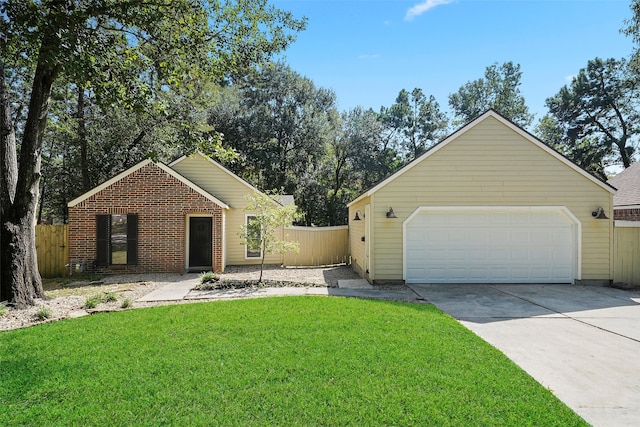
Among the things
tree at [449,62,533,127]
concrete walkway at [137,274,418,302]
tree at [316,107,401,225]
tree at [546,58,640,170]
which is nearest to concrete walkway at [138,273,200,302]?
concrete walkway at [137,274,418,302]

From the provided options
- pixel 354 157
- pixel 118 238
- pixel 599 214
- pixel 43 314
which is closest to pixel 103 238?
pixel 118 238

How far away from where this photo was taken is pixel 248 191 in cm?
1552

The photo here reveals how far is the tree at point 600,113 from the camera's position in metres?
25.3

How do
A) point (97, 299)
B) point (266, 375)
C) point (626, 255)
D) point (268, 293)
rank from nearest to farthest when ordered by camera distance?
point (266, 375)
point (97, 299)
point (268, 293)
point (626, 255)

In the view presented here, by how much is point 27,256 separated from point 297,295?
636cm

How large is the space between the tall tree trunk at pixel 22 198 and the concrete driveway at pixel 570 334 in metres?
9.39

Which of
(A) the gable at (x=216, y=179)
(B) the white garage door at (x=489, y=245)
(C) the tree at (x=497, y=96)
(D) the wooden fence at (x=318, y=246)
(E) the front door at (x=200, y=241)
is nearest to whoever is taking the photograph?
(B) the white garage door at (x=489, y=245)

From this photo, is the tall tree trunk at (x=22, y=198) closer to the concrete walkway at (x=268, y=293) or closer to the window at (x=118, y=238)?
the concrete walkway at (x=268, y=293)

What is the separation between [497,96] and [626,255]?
85.2ft

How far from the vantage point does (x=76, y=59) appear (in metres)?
6.82

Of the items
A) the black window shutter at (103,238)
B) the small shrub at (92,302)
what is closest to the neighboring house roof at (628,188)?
the small shrub at (92,302)

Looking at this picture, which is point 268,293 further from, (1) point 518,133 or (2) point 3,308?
(1) point 518,133

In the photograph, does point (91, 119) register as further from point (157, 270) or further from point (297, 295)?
point (297, 295)

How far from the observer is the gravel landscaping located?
23.0ft
